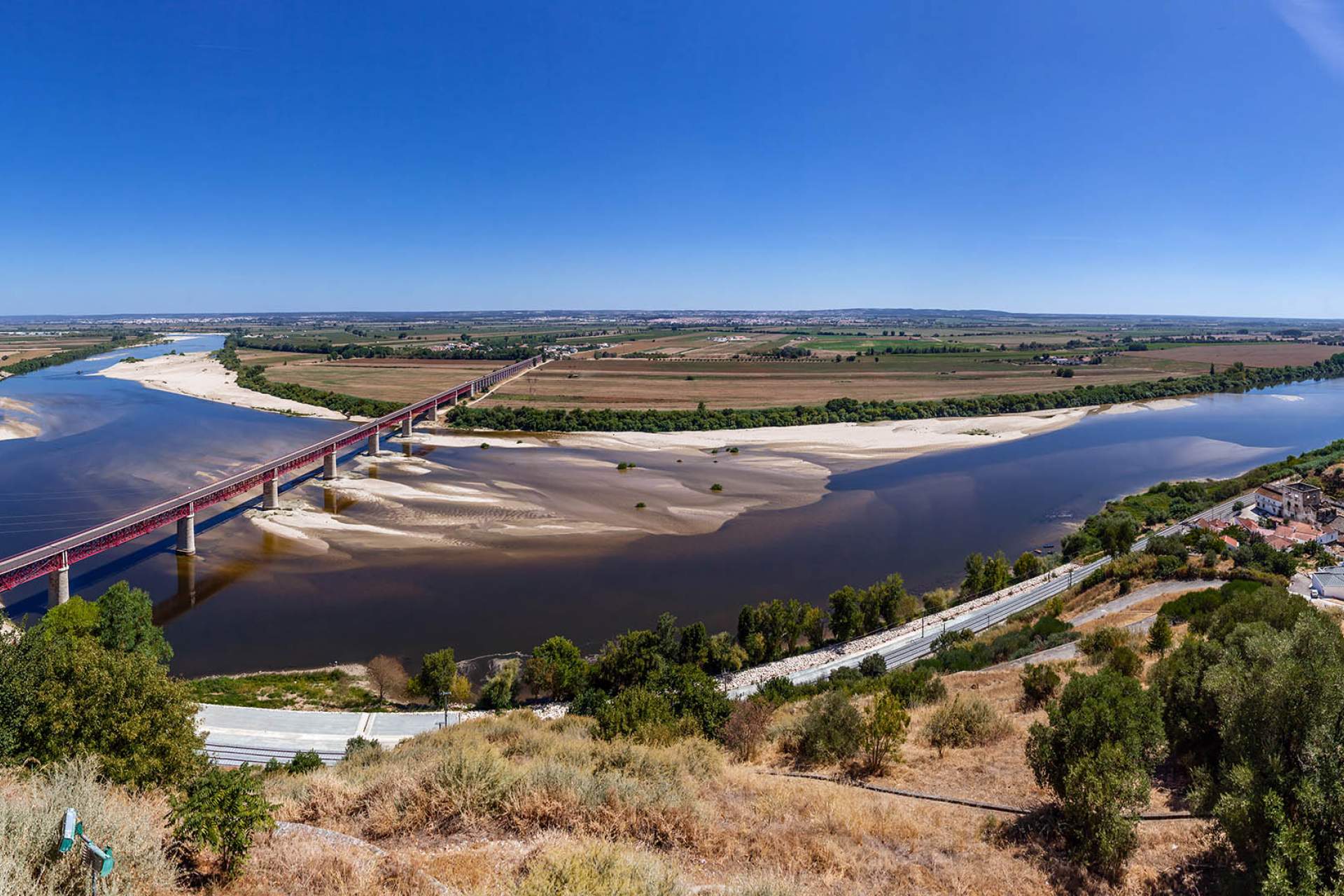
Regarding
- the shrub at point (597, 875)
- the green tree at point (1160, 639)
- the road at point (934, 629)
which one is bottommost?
the road at point (934, 629)

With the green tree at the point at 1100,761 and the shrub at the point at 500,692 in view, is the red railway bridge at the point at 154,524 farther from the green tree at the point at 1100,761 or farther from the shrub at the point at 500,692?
the green tree at the point at 1100,761

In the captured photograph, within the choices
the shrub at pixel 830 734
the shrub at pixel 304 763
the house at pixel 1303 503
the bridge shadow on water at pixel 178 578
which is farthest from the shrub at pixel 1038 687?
the house at pixel 1303 503

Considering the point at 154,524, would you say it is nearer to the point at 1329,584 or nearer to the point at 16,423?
the point at 1329,584

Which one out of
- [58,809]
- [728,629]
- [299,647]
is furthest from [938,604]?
[58,809]

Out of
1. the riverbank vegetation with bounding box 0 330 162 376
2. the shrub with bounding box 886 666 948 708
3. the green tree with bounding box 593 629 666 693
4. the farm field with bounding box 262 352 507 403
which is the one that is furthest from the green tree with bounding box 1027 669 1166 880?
the riverbank vegetation with bounding box 0 330 162 376

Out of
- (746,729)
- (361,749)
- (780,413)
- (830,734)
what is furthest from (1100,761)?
(780,413)

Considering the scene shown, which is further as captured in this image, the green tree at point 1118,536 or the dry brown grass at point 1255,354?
the dry brown grass at point 1255,354

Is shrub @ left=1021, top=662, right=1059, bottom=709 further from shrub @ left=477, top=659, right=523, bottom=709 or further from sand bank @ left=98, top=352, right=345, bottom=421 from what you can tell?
sand bank @ left=98, top=352, right=345, bottom=421
